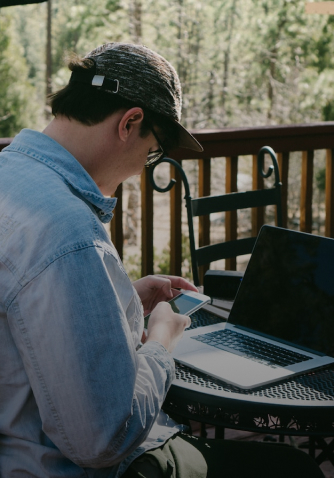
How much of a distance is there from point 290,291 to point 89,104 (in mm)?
815

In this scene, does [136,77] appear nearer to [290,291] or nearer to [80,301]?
[80,301]

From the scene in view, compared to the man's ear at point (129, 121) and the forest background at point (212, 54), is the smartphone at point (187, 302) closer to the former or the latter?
the man's ear at point (129, 121)

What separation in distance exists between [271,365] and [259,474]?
0.26 meters

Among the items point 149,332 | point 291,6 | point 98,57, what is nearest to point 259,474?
point 149,332

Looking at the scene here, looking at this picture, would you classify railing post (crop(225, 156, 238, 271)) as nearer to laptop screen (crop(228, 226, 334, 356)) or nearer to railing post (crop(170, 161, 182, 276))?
railing post (crop(170, 161, 182, 276))

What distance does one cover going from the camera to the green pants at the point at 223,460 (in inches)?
55.8

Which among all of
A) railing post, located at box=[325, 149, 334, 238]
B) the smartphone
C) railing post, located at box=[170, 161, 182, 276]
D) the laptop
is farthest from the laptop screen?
railing post, located at box=[325, 149, 334, 238]


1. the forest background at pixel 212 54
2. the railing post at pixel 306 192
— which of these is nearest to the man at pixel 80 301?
the railing post at pixel 306 192

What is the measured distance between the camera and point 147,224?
3.54 metres

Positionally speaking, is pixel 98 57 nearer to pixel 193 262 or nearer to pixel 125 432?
pixel 125 432

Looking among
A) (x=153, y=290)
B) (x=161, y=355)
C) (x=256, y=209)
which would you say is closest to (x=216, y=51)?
(x=256, y=209)

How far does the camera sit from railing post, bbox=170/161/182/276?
3.57 meters

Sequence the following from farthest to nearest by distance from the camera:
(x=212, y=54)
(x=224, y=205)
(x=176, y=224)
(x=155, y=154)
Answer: (x=212, y=54)
(x=176, y=224)
(x=224, y=205)
(x=155, y=154)

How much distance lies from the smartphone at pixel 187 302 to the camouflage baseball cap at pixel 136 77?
0.61m
